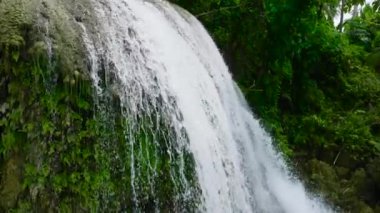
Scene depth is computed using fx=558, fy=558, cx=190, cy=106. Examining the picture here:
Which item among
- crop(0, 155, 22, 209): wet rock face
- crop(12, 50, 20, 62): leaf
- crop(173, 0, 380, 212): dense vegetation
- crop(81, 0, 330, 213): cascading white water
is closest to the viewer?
crop(0, 155, 22, 209): wet rock face

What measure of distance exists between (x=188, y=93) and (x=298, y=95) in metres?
5.07

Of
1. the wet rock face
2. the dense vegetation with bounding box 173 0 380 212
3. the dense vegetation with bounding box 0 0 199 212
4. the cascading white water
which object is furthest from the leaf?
the dense vegetation with bounding box 173 0 380 212

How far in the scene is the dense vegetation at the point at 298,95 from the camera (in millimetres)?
8305

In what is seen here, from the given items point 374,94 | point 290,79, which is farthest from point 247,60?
point 374,94

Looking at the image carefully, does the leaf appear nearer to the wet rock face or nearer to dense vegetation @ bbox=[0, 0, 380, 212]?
dense vegetation @ bbox=[0, 0, 380, 212]

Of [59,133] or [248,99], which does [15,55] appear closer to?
[59,133]

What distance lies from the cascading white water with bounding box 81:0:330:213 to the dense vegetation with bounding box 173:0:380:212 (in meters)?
1.05

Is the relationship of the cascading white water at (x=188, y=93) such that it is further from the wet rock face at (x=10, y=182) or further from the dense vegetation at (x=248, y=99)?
the wet rock face at (x=10, y=182)

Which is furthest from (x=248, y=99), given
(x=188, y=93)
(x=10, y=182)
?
(x=10, y=182)

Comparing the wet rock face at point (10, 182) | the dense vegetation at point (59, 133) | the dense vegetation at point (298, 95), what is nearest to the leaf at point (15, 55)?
the dense vegetation at point (59, 133)

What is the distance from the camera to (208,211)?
4.81 meters

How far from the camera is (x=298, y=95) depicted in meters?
10.0

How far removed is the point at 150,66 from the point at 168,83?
0.77 ft

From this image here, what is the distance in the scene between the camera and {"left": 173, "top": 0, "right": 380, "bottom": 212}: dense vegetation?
27.2 ft
